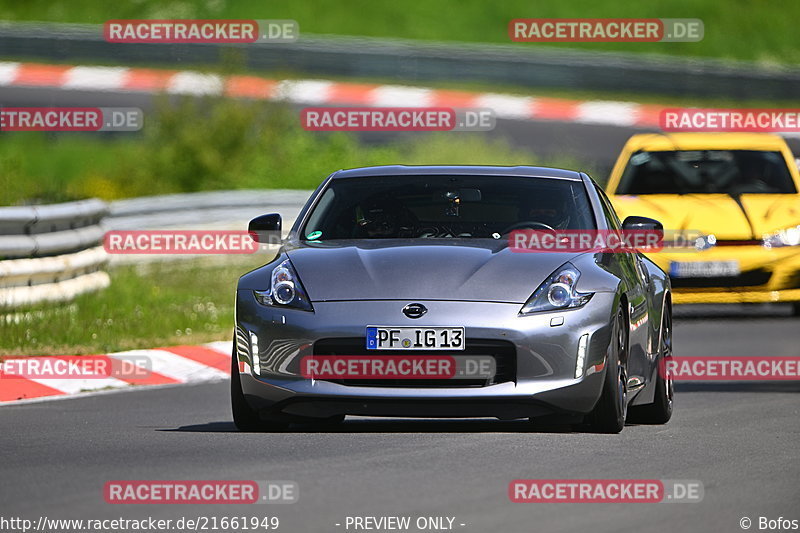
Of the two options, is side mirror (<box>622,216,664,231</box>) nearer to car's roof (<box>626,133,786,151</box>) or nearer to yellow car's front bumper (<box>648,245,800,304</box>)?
yellow car's front bumper (<box>648,245,800,304</box>)

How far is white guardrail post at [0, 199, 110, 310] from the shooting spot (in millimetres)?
14227

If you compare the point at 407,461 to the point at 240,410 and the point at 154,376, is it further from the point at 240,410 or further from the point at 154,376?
the point at 154,376

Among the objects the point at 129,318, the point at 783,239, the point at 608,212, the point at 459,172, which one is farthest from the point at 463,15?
the point at 459,172

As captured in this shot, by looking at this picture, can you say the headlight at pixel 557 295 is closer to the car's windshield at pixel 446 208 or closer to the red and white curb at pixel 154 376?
the car's windshield at pixel 446 208

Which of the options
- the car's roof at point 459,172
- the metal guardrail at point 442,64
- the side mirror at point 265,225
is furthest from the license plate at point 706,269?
the metal guardrail at point 442,64

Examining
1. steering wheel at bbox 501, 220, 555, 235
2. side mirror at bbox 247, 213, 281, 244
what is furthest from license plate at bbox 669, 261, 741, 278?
steering wheel at bbox 501, 220, 555, 235

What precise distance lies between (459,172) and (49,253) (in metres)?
5.70

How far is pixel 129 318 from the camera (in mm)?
15336

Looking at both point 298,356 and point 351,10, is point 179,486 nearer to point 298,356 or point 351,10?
point 298,356

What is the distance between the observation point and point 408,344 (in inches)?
341

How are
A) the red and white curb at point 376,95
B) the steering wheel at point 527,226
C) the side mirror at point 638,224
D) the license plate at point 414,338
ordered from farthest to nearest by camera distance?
the red and white curb at point 376,95, the side mirror at point 638,224, the steering wheel at point 527,226, the license plate at point 414,338

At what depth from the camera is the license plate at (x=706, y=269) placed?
16.8 m

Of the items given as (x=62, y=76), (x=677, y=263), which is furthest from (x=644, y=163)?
(x=62, y=76)

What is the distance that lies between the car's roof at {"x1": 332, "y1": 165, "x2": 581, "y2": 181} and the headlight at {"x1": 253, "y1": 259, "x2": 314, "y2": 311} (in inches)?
51.4
